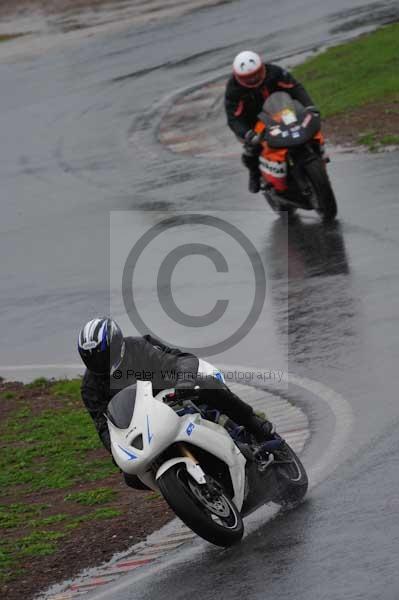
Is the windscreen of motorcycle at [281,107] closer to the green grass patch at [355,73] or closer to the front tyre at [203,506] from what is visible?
the green grass patch at [355,73]

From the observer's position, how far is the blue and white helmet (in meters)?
8.34

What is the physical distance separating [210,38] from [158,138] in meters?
8.08

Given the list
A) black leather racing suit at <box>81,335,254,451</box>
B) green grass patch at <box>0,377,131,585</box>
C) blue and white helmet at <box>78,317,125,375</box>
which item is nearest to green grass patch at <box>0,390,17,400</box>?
green grass patch at <box>0,377,131,585</box>

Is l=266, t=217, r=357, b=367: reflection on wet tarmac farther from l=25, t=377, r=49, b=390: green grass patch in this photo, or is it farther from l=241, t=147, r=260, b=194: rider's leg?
l=25, t=377, r=49, b=390: green grass patch

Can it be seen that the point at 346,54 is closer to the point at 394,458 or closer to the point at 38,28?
the point at 38,28

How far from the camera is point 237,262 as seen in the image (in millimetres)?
15281

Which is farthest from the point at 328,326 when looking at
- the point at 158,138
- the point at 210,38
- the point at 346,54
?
the point at 210,38

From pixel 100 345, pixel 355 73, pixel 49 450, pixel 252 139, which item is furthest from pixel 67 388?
pixel 355 73

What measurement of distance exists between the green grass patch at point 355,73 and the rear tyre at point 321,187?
5.64 metres

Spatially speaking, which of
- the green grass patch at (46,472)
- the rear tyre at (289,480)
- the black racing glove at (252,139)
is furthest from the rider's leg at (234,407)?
the black racing glove at (252,139)

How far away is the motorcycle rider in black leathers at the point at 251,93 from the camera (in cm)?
1653

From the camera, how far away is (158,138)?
22.9 m

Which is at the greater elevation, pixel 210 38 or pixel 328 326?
pixel 328 326

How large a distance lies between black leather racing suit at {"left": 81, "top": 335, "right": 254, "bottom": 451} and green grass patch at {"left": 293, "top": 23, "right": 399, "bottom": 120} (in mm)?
13014
